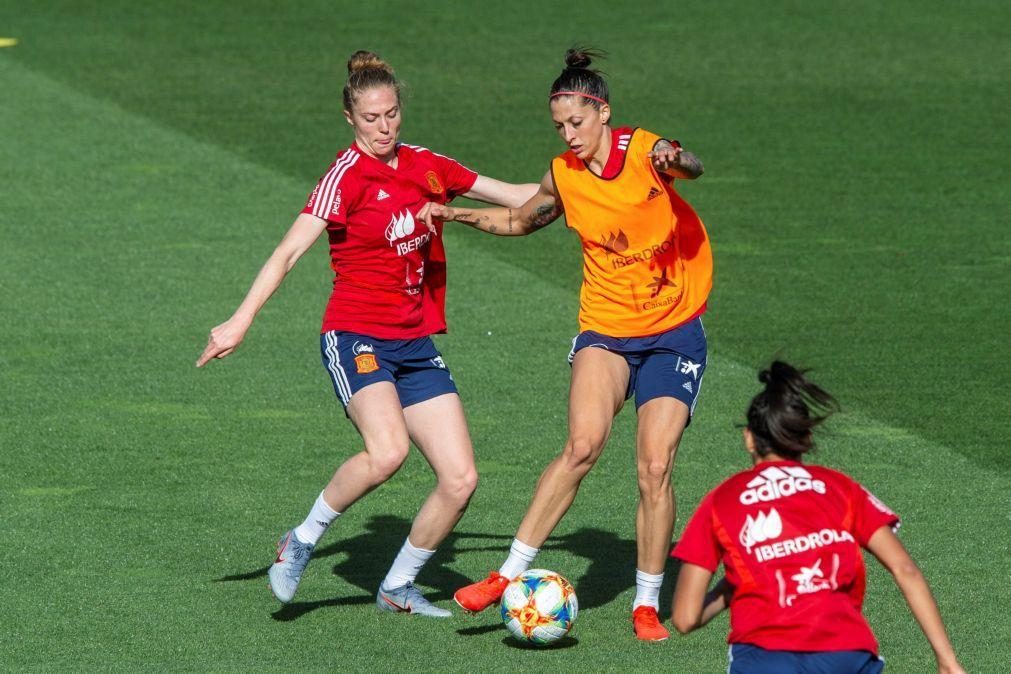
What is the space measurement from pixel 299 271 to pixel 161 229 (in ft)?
6.01

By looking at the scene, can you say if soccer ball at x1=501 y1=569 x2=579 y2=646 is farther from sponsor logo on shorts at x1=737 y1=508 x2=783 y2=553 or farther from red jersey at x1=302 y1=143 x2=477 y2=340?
sponsor logo on shorts at x1=737 y1=508 x2=783 y2=553

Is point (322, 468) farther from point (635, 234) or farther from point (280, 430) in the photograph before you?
point (635, 234)

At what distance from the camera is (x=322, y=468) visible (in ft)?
34.3

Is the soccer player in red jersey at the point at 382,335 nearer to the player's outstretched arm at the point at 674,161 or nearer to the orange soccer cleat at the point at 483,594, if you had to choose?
the orange soccer cleat at the point at 483,594

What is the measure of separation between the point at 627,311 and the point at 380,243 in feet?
3.89

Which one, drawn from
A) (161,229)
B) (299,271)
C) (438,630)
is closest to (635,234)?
(438,630)

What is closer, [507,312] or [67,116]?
[507,312]

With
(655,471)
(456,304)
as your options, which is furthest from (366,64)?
(456,304)

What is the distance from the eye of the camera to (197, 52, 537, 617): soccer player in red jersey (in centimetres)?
802

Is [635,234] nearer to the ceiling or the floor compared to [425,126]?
nearer to the ceiling

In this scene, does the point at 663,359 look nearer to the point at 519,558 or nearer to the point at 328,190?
the point at 519,558

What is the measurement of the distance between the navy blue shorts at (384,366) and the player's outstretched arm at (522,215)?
652mm

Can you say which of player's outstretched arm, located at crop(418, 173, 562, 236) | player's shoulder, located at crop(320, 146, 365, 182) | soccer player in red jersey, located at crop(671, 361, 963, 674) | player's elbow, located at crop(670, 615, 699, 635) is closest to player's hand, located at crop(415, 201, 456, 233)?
player's outstretched arm, located at crop(418, 173, 562, 236)

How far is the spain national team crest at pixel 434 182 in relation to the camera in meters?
8.37
